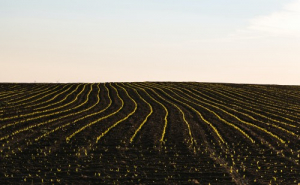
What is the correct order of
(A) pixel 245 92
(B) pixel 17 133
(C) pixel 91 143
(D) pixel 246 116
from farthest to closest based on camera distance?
(A) pixel 245 92 < (D) pixel 246 116 < (B) pixel 17 133 < (C) pixel 91 143

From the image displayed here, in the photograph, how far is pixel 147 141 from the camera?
18.9 metres

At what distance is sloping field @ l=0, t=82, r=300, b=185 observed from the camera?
44.7ft

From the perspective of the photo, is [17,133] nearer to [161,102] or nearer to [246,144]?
[246,144]

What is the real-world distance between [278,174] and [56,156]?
7.42 m

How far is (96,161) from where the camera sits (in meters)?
15.2

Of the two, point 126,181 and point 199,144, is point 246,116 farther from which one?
point 126,181

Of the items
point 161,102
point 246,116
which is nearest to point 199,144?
point 246,116

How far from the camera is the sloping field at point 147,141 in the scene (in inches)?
536

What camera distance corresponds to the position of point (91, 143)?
18.3 m

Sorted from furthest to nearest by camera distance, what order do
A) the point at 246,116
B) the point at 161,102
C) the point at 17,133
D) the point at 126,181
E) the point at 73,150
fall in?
the point at 161,102
the point at 246,116
the point at 17,133
the point at 73,150
the point at 126,181

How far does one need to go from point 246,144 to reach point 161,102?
679 inches

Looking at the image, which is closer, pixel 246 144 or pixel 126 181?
pixel 126 181

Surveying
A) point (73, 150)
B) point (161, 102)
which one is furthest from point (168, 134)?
point (161, 102)

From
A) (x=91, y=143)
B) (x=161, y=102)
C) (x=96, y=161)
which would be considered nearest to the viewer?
(x=96, y=161)
